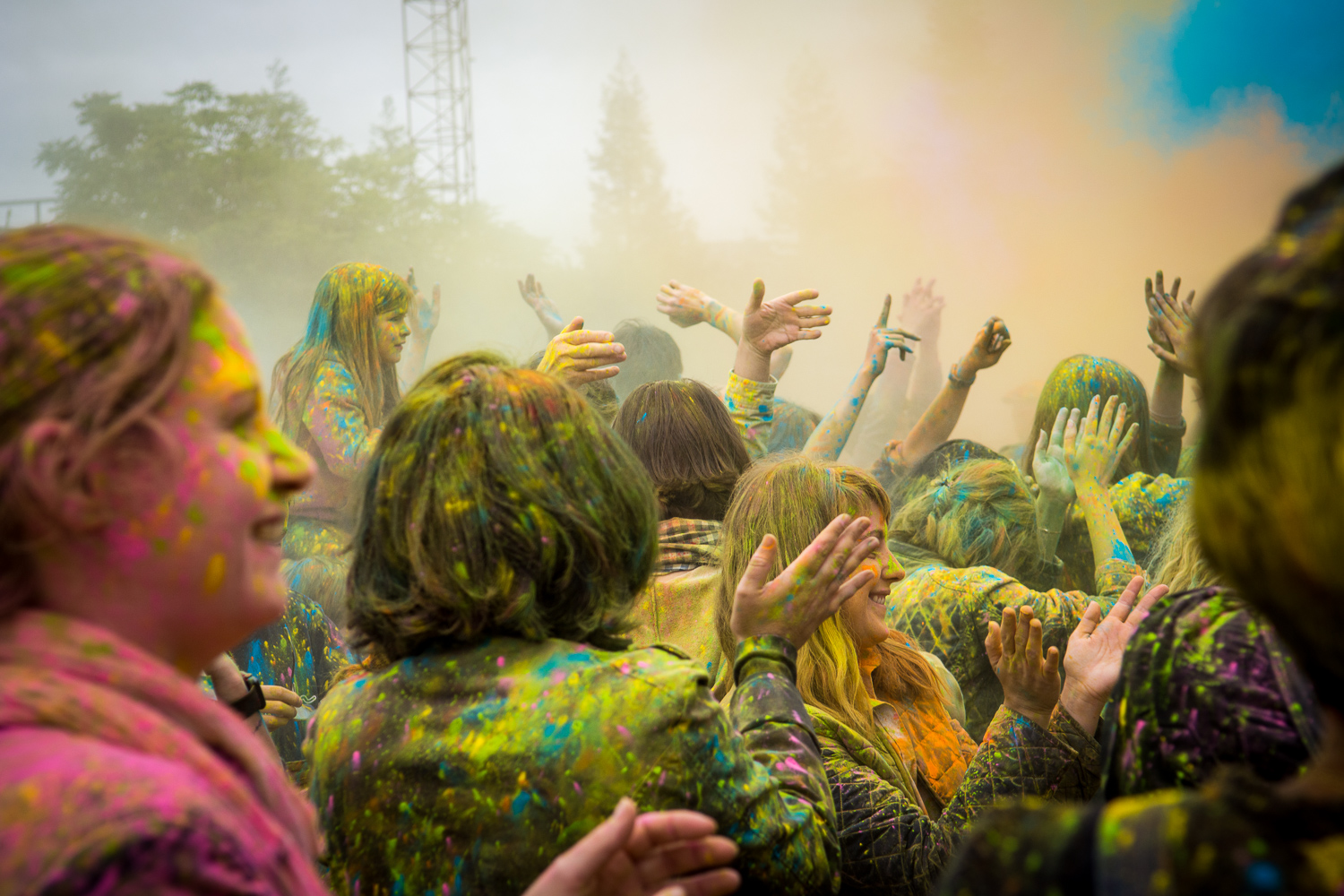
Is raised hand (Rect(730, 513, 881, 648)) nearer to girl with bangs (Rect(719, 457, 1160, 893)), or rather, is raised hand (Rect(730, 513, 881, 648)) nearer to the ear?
girl with bangs (Rect(719, 457, 1160, 893))

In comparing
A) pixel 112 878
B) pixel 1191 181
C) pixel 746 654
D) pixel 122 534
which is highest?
pixel 1191 181

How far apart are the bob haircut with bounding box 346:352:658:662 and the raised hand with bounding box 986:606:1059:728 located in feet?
2.40

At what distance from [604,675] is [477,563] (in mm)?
199

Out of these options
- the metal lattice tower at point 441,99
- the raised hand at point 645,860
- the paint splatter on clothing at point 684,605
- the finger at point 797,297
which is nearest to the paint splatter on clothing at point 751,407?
the finger at point 797,297

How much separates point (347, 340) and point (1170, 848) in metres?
2.93

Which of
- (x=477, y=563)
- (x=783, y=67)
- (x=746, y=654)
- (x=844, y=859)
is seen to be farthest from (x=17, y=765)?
(x=783, y=67)

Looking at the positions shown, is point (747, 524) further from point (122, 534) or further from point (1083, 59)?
point (1083, 59)

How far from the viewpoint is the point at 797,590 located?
1.42 m

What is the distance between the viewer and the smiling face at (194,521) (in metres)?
0.68

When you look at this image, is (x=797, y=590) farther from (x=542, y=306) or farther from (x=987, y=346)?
(x=542, y=306)

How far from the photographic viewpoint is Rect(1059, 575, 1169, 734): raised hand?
1.53 meters

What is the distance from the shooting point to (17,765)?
0.57 meters

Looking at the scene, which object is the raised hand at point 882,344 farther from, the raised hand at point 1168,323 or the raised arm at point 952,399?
the raised hand at point 1168,323

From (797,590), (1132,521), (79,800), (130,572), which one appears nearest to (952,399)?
(1132,521)
